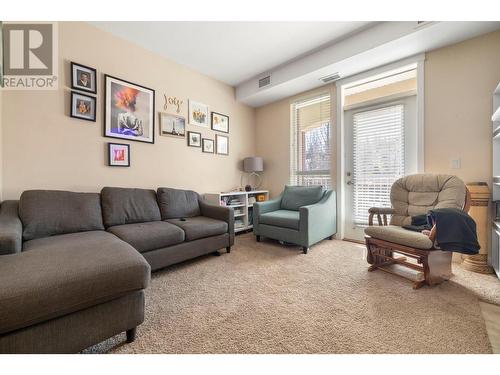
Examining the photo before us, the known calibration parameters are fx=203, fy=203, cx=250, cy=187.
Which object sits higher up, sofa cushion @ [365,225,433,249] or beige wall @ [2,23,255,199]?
beige wall @ [2,23,255,199]

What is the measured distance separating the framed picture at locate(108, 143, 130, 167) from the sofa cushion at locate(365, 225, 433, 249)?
2974 mm

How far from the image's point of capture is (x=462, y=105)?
227 cm

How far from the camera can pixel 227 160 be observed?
384 centimetres

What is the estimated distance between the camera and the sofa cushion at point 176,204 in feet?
8.52

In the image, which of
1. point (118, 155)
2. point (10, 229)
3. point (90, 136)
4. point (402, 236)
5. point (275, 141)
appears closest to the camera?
point (10, 229)

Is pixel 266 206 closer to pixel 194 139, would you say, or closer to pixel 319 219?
pixel 319 219

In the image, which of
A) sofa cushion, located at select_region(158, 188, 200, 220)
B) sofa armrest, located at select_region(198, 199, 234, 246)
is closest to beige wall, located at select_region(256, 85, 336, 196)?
sofa armrest, located at select_region(198, 199, 234, 246)

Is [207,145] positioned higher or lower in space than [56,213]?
higher

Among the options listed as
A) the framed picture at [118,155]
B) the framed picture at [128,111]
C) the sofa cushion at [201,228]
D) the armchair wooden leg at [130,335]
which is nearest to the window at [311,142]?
the sofa cushion at [201,228]

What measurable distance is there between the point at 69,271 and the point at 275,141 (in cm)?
361

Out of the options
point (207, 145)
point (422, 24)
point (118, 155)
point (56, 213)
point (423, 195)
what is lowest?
point (56, 213)

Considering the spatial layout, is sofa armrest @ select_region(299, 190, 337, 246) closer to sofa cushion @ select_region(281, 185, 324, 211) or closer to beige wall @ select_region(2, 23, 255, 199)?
sofa cushion @ select_region(281, 185, 324, 211)

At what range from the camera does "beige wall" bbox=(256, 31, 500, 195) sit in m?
2.13

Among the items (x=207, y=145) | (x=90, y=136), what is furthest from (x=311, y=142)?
(x=90, y=136)
